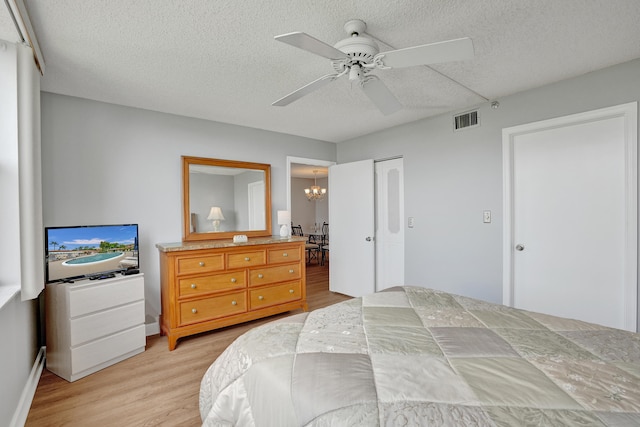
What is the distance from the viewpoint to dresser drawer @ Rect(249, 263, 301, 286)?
10.9 feet

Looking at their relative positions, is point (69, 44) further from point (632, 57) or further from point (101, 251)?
point (632, 57)

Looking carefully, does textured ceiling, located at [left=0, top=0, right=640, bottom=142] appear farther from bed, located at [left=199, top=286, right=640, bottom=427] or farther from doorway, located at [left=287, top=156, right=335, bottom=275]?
doorway, located at [left=287, top=156, right=335, bottom=275]

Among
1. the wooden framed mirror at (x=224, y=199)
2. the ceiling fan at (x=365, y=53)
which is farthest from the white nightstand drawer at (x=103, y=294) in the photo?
the ceiling fan at (x=365, y=53)

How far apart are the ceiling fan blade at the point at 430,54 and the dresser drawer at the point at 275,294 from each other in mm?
2643

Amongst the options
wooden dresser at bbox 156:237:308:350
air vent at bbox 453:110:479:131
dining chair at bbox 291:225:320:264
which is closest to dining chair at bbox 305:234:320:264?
dining chair at bbox 291:225:320:264

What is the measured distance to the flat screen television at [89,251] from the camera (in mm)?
2402

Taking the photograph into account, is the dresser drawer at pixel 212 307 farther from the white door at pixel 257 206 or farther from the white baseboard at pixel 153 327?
the white door at pixel 257 206

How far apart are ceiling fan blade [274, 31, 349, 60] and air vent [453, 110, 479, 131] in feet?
6.93

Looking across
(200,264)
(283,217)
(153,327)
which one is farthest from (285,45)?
(153,327)

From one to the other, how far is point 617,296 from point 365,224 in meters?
2.59

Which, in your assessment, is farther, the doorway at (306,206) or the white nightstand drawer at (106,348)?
the doorway at (306,206)

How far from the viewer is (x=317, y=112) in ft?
10.9

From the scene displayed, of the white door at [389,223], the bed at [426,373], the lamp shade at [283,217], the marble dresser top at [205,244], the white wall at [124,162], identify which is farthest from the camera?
the white door at [389,223]

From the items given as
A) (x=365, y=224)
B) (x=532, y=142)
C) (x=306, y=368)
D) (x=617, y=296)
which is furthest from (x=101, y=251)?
(x=617, y=296)
